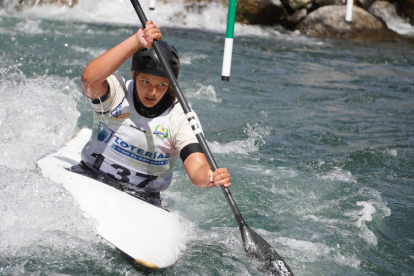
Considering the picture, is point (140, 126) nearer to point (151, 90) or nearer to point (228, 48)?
point (151, 90)

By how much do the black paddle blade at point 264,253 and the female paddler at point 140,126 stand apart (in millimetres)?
474

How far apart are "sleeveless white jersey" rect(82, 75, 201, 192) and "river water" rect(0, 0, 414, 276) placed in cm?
41

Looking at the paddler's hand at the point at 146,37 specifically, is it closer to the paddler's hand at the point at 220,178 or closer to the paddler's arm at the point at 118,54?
the paddler's arm at the point at 118,54

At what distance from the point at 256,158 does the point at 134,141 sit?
2.42m

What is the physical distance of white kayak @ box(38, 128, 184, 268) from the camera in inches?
133

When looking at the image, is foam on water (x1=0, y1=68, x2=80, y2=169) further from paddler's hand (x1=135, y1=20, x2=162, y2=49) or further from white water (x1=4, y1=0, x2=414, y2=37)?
white water (x1=4, y1=0, x2=414, y2=37)

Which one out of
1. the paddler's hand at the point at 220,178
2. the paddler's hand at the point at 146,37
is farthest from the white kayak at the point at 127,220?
the paddler's hand at the point at 146,37

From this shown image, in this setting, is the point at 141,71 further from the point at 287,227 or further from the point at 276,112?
the point at 276,112

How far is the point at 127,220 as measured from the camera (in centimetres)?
355

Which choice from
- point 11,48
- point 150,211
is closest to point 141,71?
point 150,211

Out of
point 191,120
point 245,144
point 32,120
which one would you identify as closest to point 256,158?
point 245,144

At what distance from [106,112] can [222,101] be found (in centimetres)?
447

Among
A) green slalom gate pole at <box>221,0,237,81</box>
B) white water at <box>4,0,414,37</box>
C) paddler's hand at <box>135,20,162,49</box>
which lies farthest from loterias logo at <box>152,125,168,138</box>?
white water at <box>4,0,414,37</box>

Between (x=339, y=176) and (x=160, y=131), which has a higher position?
(x=160, y=131)
